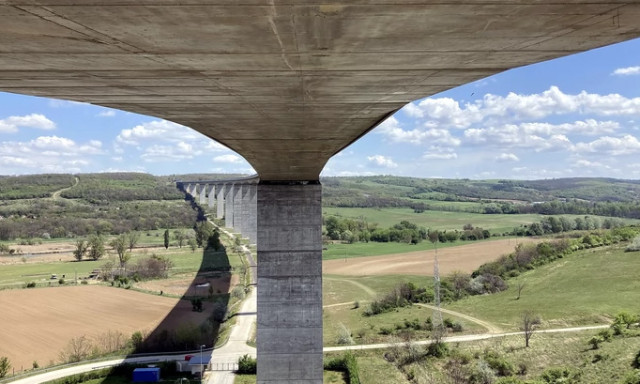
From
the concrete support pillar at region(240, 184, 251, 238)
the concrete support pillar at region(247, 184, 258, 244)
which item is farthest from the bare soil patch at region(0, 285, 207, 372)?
the concrete support pillar at region(240, 184, 251, 238)

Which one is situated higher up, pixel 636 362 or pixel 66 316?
pixel 636 362

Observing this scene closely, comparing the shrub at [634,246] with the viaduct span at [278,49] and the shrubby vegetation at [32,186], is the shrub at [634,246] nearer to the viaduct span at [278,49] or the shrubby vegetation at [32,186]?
the viaduct span at [278,49]

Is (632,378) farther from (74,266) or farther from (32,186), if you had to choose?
(32,186)

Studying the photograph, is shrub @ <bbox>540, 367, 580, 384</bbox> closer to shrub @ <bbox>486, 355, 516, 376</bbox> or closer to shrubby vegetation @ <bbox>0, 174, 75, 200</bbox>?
shrub @ <bbox>486, 355, 516, 376</bbox>

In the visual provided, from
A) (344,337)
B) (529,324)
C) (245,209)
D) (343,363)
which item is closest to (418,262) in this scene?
(245,209)

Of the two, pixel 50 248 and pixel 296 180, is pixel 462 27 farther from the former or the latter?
pixel 50 248

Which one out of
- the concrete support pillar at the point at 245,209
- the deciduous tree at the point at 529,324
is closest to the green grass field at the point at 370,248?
the concrete support pillar at the point at 245,209
